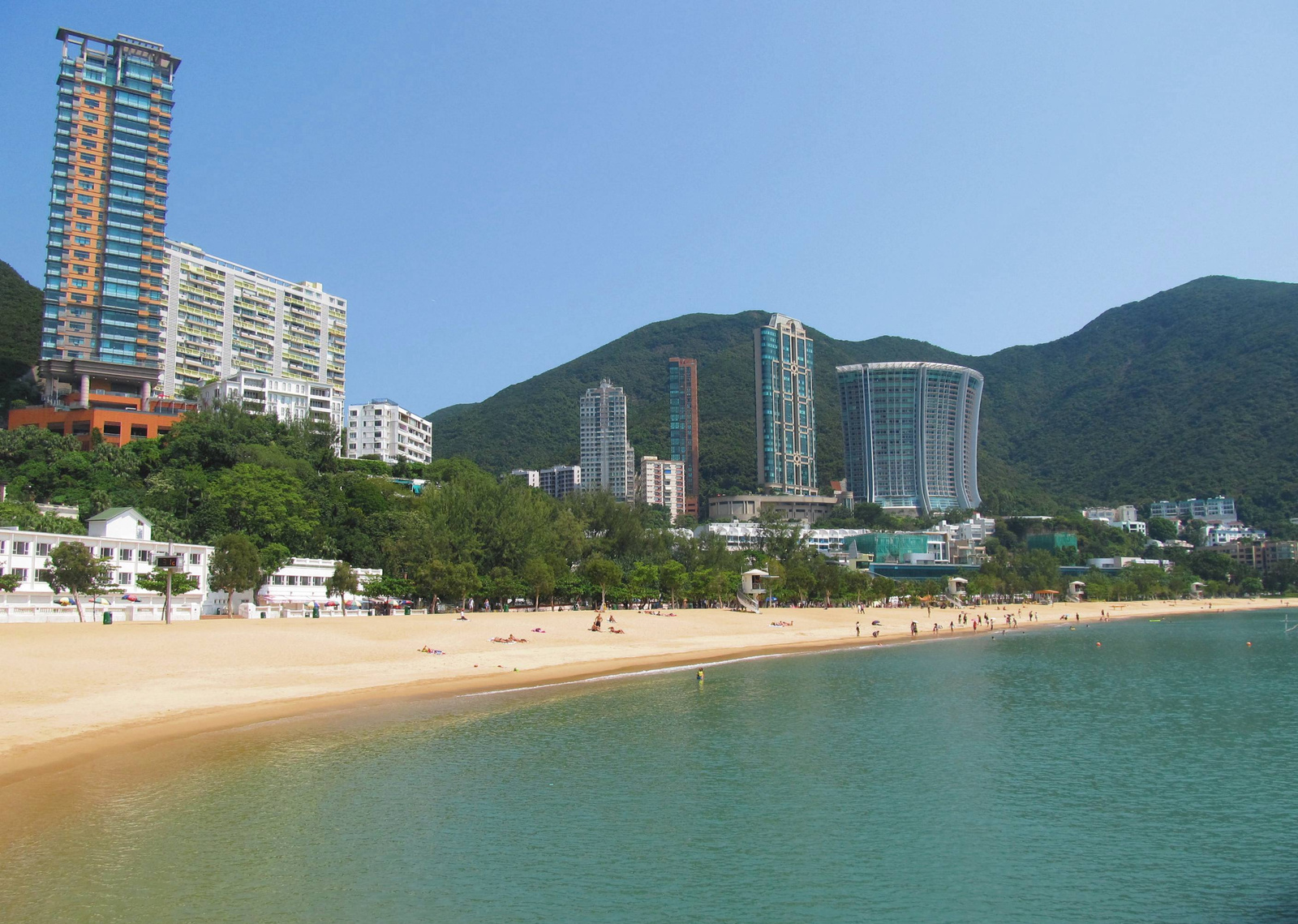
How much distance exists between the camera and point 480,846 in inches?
664

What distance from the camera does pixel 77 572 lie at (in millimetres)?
43562

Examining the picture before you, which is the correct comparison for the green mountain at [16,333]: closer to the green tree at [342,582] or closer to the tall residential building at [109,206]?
the tall residential building at [109,206]

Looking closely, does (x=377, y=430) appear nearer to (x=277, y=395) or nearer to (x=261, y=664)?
(x=277, y=395)

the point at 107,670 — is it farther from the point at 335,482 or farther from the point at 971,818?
the point at 335,482

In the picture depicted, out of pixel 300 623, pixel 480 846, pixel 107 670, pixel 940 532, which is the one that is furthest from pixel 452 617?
pixel 940 532

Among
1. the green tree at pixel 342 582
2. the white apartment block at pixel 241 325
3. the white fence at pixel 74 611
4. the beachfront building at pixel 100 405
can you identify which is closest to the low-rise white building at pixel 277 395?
the white apartment block at pixel 241 325

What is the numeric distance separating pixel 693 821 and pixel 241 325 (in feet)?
401

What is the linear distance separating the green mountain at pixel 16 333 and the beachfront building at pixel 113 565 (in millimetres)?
53110

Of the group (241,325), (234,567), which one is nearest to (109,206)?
(241,325)

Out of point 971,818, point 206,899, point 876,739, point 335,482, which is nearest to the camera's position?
point 206,899

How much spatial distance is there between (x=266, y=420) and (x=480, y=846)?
3090 inches

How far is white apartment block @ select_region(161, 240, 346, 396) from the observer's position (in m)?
117

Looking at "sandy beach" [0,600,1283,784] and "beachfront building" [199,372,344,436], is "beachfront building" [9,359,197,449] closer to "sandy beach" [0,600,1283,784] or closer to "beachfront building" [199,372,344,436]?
"beachfront building" [199,372,344,436]

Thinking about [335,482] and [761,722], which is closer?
[761,722]
